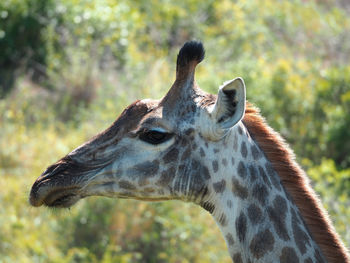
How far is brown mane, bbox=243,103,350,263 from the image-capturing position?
12.4 feet

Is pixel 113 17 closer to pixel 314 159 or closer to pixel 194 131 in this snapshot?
pixel 314 159

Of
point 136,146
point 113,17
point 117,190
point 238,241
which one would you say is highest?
point 113,17

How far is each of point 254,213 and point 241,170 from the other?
283 mm

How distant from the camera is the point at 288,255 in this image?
3.72 meters

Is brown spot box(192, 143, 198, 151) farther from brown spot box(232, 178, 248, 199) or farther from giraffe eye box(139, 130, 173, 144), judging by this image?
brown spot box(232, 178, 248, 199)

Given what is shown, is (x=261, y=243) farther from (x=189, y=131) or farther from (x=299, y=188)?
(x=189, y=131)

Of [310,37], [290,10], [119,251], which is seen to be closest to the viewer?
[119,251]

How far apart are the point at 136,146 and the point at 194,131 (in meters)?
0.40

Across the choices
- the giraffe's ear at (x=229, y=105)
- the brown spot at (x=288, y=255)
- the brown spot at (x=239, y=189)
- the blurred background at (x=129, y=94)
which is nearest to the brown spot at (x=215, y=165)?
the brown spot at (x=239, y=189)

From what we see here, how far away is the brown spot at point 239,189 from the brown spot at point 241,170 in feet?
0.17

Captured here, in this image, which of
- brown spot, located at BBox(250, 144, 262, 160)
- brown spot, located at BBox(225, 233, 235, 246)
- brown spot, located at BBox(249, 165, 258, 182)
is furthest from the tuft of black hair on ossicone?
brown spot, located at BBox(225, 233, 235, 246)

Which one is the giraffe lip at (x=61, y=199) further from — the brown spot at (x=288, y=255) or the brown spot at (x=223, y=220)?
the brown spot at (x=288, y=255)

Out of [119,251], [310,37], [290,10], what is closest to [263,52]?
[310,37]

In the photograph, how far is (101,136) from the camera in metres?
4.04
